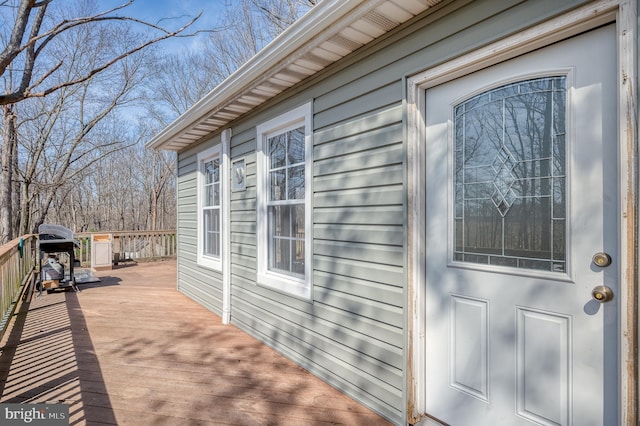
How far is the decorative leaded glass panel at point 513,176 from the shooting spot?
164 cm

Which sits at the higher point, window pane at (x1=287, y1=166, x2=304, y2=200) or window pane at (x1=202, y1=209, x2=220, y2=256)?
window pane at (x1=287, y1=166, x2=304, y2=200)

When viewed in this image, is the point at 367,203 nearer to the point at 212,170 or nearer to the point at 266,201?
the point at 266,201

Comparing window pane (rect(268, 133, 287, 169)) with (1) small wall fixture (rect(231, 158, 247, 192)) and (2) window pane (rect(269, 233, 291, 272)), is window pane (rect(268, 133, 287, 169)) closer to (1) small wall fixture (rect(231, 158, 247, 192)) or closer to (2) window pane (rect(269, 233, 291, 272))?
(1) small wall fixture (rect(231, 158, 247, 192))

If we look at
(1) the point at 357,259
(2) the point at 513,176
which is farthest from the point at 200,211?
(2) the point at 513,176

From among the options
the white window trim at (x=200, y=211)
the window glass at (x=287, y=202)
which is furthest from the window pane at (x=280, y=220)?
the white window trim at (x=200, y=211)

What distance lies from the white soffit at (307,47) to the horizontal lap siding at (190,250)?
6.42 ft

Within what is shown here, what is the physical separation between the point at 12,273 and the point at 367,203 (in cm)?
500

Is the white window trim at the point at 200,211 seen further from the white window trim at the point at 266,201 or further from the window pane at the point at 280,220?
the window pane at the point at 280,220

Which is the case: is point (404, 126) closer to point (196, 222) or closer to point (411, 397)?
point (411, 397)

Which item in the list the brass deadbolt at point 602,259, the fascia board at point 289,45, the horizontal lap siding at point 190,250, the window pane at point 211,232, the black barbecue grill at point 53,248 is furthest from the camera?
the black barbecue grill at point 53,248

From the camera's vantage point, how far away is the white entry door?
1486 millimetres

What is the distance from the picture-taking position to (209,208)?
17.3ft

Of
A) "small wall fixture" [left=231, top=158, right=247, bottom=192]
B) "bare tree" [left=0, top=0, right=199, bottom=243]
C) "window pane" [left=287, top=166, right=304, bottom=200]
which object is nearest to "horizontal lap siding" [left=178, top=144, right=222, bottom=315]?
"small wall fixture" [left=231, top=158, right=247, bottom=192]

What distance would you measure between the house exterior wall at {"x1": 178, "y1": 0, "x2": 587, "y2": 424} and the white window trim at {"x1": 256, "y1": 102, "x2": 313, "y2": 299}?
0.07m
